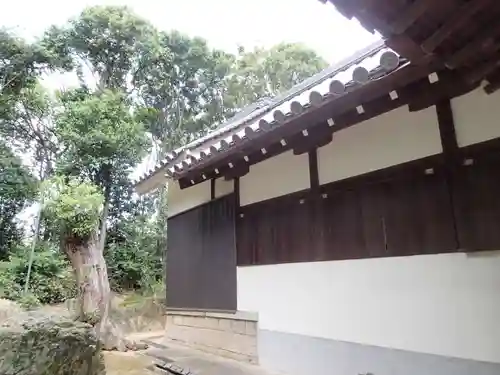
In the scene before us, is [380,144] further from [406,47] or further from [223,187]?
[223,187]

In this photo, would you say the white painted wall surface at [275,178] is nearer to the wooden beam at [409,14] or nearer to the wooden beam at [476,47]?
the wooden beam at [476,47]

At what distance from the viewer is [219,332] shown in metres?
5.91

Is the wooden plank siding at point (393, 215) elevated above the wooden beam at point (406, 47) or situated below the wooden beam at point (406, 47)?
below

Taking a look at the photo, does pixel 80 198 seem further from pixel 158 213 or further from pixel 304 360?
pixel 158 213

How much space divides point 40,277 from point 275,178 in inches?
363

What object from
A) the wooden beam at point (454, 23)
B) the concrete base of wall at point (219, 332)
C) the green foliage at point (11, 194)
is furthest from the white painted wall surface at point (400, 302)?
the green foliage at point (11, 194)

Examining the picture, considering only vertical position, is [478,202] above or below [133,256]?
below

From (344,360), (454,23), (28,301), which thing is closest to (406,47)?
(454,23)

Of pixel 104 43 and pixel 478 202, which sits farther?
pixel 104 43

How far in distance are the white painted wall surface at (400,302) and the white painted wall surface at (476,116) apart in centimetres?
86

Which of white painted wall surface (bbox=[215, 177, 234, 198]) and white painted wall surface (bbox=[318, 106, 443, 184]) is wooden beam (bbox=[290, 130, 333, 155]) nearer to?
white painted wall surface (bbox=[318, 106, 443, 184])

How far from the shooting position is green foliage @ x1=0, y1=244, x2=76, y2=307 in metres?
10.7

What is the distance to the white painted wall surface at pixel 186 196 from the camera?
6664mm

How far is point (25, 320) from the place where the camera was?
385 cm
